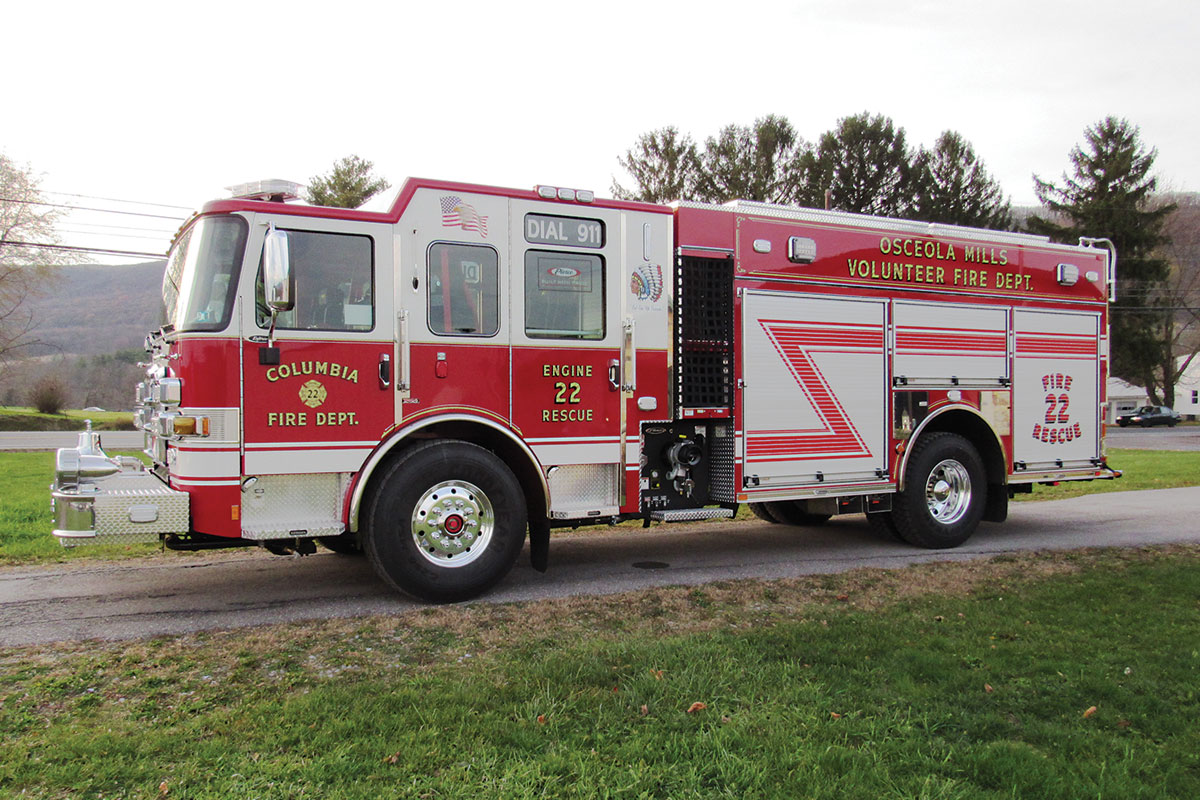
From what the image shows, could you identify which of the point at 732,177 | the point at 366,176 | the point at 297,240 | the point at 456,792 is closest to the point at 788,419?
the point at 297,240

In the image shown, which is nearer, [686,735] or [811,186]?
[686,735]

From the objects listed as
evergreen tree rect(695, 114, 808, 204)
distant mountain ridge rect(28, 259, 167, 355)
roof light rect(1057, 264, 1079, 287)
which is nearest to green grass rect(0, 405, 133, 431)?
evergreen tree rect(695, 114, 808, 204)

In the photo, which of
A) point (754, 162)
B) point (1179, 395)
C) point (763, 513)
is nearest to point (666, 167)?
point (754, 162)

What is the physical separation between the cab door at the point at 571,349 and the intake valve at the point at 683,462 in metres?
0.58

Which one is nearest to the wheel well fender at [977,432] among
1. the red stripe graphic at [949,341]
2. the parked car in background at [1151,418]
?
the red stripe graphic at [949,341]

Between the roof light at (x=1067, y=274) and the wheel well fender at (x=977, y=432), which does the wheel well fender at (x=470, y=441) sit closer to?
the wheel well fender at (x=977, y=432)

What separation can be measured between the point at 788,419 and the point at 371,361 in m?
3.68

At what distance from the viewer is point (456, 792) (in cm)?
308

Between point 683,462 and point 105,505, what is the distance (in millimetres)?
4239

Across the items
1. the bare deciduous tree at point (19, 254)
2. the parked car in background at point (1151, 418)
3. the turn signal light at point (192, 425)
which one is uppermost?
the bare deciduous tree at point (19, 254)

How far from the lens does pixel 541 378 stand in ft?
21.5

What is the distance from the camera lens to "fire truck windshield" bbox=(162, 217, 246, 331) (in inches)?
221

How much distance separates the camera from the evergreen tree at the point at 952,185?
41.4 metres

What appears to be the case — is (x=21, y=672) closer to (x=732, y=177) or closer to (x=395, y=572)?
(x=395, y=572)
